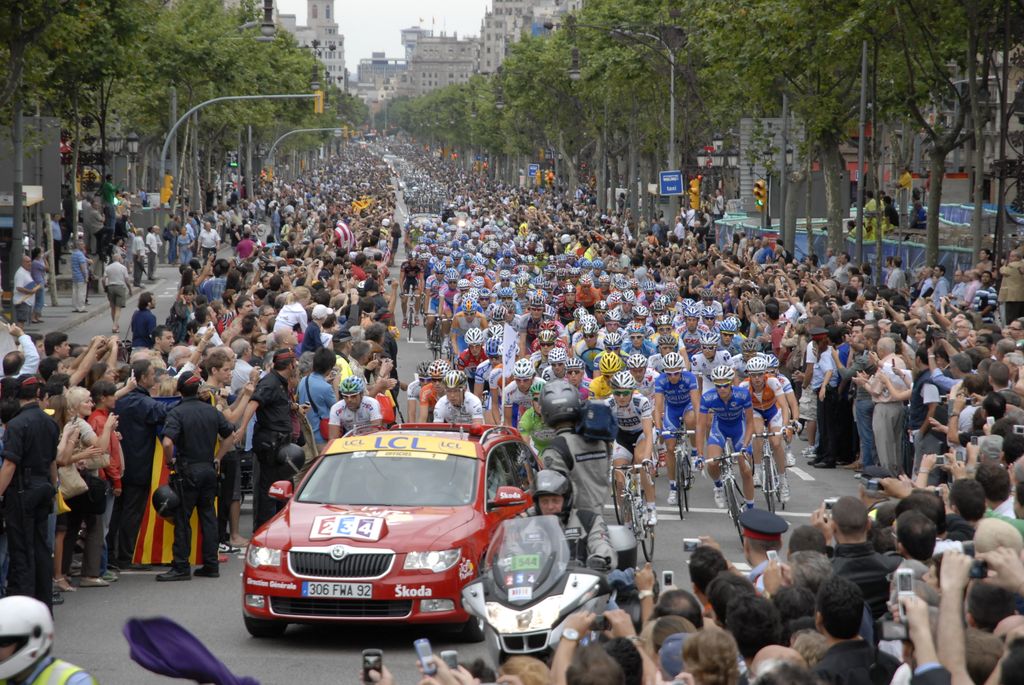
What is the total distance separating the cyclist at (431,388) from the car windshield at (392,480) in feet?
8.50

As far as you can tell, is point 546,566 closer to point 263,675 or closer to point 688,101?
point 263,675

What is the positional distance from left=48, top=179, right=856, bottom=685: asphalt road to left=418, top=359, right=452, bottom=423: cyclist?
2219mm

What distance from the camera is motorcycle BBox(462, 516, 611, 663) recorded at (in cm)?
879

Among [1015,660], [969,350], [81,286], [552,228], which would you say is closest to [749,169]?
[552,228]

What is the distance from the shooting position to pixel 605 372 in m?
15.4

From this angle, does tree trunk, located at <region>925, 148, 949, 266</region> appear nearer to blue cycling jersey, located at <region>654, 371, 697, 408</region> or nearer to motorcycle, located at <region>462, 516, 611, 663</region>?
blue cycling jersey, located at <region>654, 371, 697, 408</region>

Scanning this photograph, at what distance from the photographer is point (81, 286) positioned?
127ft

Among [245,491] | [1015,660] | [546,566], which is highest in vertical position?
[1015,660]

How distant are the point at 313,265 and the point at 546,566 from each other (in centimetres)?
2021

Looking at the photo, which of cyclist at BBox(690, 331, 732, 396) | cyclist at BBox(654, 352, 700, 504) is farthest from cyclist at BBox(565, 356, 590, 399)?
cyclist at BBox(690, 331, 732, 396)

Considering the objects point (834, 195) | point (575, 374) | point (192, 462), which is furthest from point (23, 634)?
point (834, 195)

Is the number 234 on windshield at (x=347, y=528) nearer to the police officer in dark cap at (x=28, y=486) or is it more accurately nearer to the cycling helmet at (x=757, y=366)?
the police officer in dark cap at (x=28, y=486)

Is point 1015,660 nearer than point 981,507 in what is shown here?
Yes

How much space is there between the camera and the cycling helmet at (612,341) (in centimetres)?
1914
